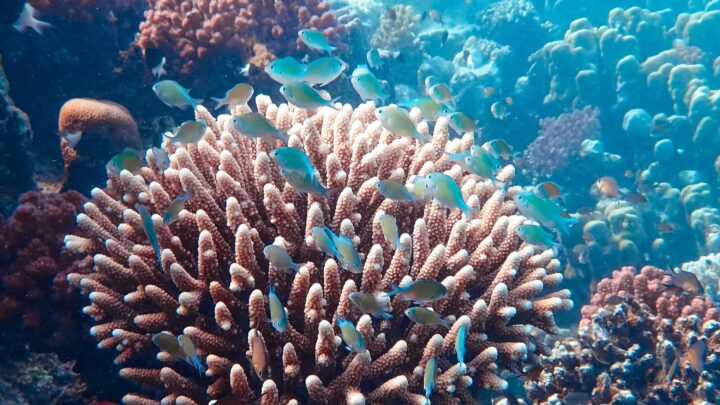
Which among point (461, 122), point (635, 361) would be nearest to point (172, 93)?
point (461, 122)

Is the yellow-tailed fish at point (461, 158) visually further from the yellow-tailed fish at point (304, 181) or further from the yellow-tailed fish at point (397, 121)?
the yellow-tailed fish at point (304, 181)

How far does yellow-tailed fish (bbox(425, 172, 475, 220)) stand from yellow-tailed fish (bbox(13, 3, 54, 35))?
5906 millimetres

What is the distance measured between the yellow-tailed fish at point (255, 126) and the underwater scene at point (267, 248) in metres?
0.02

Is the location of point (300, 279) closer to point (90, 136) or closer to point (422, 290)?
point (422, 290)

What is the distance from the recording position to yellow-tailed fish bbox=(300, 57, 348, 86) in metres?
4.30

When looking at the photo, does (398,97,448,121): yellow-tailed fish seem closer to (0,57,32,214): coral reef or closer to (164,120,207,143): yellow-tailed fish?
(164,120,207,143): yellow-tailed fish

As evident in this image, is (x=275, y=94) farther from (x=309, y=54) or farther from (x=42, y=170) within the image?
(x=42, y=170)

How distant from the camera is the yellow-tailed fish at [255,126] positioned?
3.39 metres

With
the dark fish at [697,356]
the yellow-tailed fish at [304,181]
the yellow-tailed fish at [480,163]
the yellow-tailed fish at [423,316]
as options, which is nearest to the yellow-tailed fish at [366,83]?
the yellow-tailed fish at [480,163]

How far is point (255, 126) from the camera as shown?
11.3 ft

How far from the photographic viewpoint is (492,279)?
3.51m

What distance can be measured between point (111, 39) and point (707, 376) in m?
8.41

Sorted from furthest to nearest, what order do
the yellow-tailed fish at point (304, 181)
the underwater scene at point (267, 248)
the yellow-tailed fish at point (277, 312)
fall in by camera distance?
1. the yellow-tailed fish at point (304, 181)
2. the underwater scene at point (267, 248)
3. the yellow-tailed fish at point (277, 312)

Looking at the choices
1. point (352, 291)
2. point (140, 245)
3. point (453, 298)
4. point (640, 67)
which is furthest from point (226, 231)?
point (640, 67)
